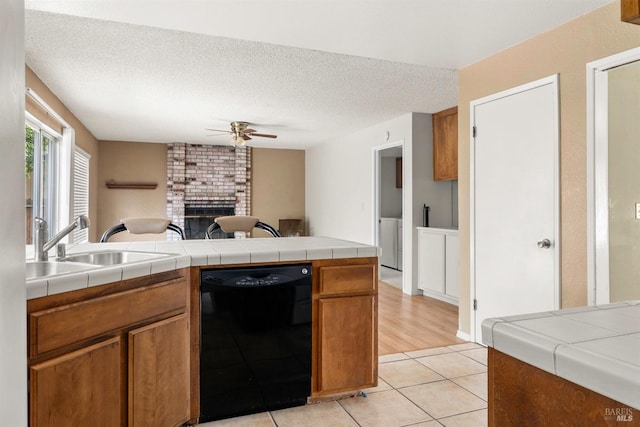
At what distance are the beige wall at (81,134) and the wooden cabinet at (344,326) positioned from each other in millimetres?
3239

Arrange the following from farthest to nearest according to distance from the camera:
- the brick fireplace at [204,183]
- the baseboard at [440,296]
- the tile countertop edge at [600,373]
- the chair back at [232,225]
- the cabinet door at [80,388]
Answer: the brick fireplace at [204,183] → the baseboard at [440,296] → the chair back at [232,225] → the cabinet door at [80,388] → the tile countertop edge at [600,373]

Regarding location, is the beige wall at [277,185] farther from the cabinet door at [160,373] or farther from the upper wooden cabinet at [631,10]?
the upper wooden cabinet at [631,10]

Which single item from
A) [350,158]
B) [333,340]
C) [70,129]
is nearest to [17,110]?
[333,340]

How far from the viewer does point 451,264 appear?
478cm

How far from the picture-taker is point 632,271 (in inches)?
95.3

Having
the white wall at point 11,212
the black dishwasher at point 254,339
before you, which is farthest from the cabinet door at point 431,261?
the white wall at point 11,212

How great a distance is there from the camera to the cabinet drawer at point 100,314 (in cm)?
137

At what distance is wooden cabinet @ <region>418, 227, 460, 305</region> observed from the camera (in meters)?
4.76

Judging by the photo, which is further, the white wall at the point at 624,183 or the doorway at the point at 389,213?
the doorway at the point at 389,213

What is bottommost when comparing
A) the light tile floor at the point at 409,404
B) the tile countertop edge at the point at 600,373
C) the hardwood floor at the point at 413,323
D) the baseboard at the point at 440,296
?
the light tile floor at the point at 409,404

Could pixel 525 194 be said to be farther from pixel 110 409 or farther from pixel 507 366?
pixel 110 409

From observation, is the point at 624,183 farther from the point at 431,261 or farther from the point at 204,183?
the point at 204,183

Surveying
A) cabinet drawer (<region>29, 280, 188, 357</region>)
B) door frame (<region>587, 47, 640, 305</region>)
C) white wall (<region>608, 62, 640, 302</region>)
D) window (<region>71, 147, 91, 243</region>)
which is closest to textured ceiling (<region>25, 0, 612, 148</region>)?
door frame (<region>587, 47, 640, 305</region>)

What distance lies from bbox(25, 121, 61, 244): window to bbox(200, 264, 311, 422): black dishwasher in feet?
8.53
